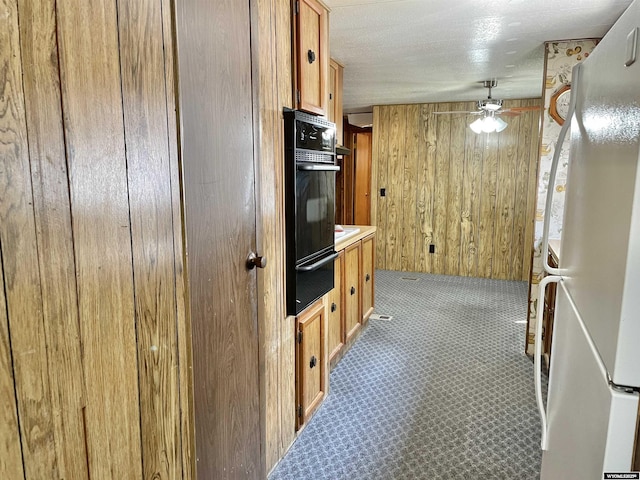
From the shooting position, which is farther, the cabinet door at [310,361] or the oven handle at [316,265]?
the cabinet door at [310,361]

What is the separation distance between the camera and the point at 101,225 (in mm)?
876

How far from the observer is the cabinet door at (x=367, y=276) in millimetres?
3736

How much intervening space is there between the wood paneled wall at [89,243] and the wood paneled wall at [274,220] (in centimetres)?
66

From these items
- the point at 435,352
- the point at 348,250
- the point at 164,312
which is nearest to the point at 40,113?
the point at 164,312

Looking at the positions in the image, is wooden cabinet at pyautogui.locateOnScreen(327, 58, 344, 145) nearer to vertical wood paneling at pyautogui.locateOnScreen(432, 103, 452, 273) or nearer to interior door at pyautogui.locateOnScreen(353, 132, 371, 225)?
vertical wood paneling at pyautogui.locateOnScreen(432, 103, 452, 273)

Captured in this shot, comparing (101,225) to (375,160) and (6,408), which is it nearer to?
(6,408)

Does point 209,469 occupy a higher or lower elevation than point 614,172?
lower

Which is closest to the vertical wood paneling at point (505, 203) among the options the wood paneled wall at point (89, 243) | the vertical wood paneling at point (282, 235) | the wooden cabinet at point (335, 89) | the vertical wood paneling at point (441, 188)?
the vertical wood paneling at point (441, 188)

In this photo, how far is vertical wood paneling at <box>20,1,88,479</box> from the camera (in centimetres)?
73

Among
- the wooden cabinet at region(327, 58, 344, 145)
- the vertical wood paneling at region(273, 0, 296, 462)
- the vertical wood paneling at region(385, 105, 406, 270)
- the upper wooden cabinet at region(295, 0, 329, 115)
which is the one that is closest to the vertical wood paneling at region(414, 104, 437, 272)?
the vertical wood paneling at region(385, 105, 406, 270)

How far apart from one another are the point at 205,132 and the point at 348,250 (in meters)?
2.07

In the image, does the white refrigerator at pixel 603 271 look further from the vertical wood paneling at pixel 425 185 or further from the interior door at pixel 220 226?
the vertical wood paneling at pixel 425 185

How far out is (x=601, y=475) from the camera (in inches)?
31.4

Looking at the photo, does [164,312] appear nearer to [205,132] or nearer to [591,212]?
[205,132]
